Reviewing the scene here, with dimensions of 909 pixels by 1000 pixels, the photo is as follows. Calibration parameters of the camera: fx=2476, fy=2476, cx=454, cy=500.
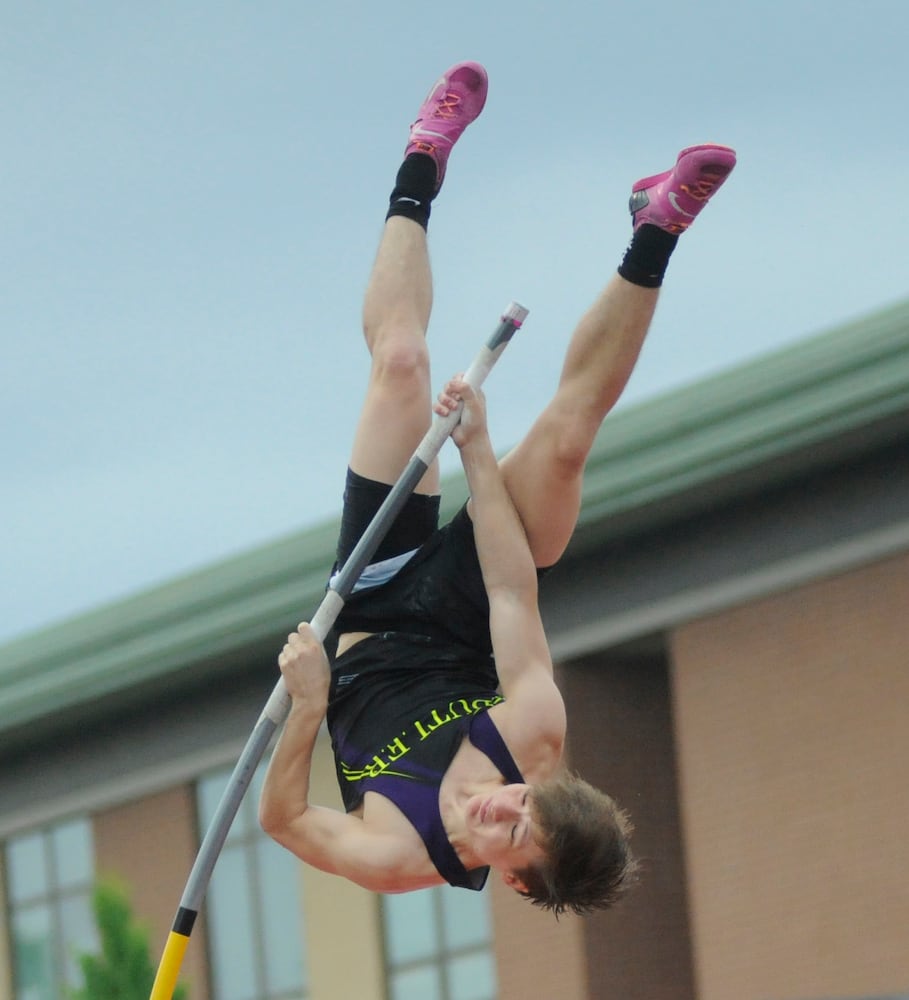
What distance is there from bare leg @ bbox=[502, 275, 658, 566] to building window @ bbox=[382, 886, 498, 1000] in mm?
7349

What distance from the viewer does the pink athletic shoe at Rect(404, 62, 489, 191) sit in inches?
299

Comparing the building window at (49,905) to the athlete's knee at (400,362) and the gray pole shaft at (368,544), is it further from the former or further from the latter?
the athlete's knee at (400,362)

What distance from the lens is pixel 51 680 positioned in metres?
15.3

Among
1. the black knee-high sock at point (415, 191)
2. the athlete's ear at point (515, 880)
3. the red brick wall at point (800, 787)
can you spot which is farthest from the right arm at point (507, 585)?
the red brick wall at point (800, 787)

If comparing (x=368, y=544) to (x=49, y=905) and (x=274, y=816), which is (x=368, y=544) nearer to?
(x=274, y=816)

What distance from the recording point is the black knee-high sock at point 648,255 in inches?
272

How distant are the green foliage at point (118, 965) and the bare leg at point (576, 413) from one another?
17.2 ft

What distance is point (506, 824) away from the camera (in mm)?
6656

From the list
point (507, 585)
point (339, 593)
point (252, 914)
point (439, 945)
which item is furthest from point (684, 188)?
point (252, 914)

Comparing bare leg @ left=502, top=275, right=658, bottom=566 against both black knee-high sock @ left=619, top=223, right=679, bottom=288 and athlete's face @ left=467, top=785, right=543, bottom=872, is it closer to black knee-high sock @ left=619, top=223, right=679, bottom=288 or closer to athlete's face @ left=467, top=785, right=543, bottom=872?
black knee-high sock @ left=619, top=223, right=679, bottom=288

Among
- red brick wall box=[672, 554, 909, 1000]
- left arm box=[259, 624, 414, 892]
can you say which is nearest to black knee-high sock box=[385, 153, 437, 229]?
left arm box=[259, 624, 414, 892]

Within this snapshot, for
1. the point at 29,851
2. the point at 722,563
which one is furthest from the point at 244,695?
the point at 722,563

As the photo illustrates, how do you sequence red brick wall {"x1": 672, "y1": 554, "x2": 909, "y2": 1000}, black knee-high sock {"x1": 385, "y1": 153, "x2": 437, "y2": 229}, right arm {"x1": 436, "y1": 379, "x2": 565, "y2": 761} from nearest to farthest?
right arm {"x1": 436, "y1": 379, "x2": 565, "y2": 761}
black knee-high sock {"x1": 385, "y1": 153, "x2": 437, "y2": 229}
red brick wall {"x1": 672, "y1": 554, "x2": 909, "y2": 1000}

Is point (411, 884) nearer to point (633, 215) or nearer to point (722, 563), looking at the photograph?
point (633, 215)
